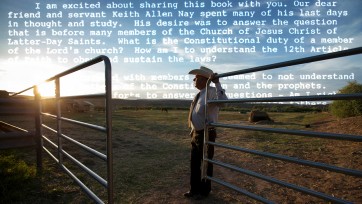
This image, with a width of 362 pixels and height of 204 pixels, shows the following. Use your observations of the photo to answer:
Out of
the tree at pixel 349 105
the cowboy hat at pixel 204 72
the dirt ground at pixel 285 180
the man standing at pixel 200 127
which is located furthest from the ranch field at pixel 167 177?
the tree at pixel 349 105

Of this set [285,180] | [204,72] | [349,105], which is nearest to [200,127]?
[204,72]

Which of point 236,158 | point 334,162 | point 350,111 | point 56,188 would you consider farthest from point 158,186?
point 350,111

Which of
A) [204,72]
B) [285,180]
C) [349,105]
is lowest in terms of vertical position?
[285,180]

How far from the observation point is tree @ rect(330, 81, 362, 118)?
16359mm

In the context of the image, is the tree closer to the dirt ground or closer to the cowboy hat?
the dirt ground

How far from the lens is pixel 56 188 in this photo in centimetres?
443

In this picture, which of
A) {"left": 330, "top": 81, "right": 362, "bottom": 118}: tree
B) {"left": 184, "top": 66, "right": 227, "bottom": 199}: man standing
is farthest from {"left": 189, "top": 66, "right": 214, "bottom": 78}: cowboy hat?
{"left": 330, "top": 81, "right": 362, "bottom": 118}: tree

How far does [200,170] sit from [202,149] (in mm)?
388

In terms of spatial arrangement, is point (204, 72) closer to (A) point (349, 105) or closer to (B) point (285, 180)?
(B) point (285, 180)

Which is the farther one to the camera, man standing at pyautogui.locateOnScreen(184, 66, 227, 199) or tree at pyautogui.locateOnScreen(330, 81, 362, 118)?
→ tree at pyautogui.locateOnScreen(330, 81, 362, 118)

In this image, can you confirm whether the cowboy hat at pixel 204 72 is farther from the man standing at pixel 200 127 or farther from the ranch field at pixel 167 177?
the ranch field at pixel 167 177

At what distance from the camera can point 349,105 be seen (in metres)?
16.9

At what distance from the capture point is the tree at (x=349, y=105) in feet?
53.7

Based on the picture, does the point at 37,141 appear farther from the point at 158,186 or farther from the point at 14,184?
the point at 158,186
